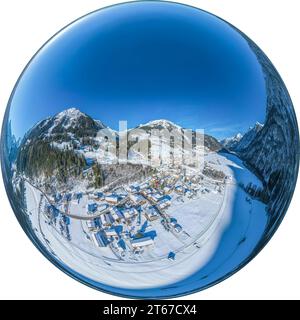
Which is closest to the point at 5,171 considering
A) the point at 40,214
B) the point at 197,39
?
the point at 40,214

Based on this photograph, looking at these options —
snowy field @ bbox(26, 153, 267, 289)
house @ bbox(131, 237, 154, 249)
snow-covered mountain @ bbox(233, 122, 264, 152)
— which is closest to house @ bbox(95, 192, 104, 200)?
snowy field @ bbox(26, 153, 267, 289)

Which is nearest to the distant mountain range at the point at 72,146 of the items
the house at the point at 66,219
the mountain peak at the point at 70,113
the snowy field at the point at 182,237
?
the mountain peak at the point at 70,113

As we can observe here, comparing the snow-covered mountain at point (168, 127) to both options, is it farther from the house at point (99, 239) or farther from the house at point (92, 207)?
the house at point (99, 239)

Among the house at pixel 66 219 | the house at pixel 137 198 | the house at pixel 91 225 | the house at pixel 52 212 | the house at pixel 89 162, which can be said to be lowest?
the house at pixel 91 225

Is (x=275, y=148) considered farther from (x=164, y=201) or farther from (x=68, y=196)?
(x=68, y=196)

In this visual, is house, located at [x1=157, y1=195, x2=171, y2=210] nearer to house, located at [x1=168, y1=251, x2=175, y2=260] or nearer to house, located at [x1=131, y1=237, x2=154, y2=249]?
house, located at [x1=131, y1=237, x2=154, y2=249]

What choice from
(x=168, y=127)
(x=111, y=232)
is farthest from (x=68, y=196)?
(x=168, y=127)

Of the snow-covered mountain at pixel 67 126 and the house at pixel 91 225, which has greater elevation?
the snow-covered mountain at pixel 67 126

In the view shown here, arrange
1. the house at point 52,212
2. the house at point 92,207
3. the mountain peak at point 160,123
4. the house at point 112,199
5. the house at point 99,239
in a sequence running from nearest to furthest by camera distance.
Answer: the mountain peak at point 160,123, the house at point 112,199, the house at point 92,207, the house at point 99,239, the house at point 52,212
